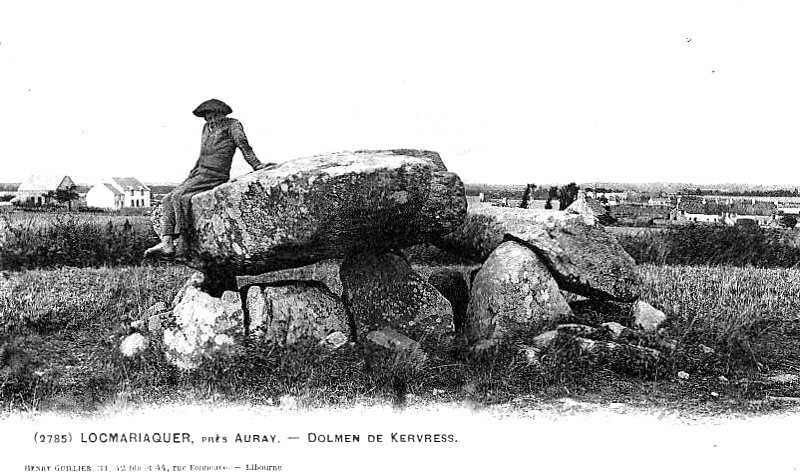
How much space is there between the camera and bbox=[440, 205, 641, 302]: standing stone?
28.2 ft

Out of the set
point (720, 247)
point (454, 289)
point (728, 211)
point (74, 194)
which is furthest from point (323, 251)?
point (720, 247)

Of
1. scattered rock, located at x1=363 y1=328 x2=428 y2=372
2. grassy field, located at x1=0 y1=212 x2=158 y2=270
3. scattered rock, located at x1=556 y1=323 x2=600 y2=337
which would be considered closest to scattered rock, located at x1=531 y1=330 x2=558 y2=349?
scattered rock, located at x1=556 y1=323 x2=600 y2=337

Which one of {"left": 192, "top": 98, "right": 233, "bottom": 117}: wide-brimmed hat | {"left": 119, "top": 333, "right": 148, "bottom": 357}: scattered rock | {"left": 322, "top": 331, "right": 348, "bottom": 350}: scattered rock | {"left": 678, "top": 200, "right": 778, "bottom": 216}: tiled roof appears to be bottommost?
{"left": 119, "top": 333, "right": 148, "bottom": 357}: scattered rock

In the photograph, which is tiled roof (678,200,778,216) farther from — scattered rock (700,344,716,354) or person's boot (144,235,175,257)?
person's boot (144,235,175,257)

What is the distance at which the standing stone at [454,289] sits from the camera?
932cm

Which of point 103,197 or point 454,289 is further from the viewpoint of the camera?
point 103,197

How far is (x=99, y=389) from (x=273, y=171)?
8.77 feet

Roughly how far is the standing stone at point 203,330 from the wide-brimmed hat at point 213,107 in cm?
209

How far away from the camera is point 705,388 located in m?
7.14

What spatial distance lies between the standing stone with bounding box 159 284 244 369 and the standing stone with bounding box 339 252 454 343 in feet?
4.35

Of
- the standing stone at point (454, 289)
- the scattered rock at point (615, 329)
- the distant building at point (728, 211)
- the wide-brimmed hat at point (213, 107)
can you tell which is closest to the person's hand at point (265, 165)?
the wide-brimmed hat at point (213, 107)

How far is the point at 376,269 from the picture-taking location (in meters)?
8.30

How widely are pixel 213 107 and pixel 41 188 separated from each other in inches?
332

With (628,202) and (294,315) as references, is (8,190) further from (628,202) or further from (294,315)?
(628,202)
